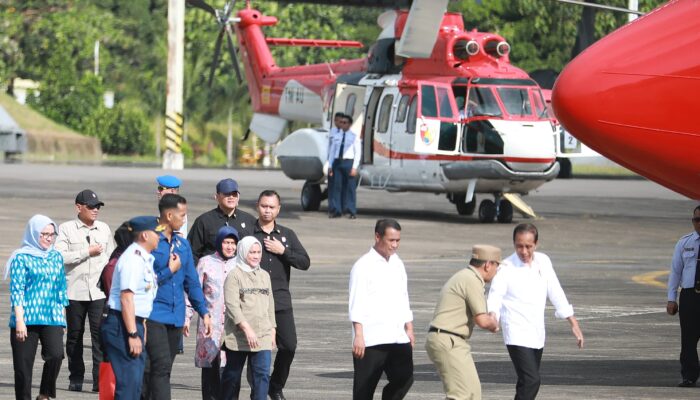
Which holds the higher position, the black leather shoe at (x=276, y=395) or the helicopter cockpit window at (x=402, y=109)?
the helicopter cockpit window at (x=402, y=109)

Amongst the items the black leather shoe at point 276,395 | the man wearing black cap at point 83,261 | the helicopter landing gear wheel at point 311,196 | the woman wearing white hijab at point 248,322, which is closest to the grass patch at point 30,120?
the helicopter landing gear wheel at point 311,196

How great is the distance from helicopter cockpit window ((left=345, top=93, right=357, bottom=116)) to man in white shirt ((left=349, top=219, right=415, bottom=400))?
21.7 meters

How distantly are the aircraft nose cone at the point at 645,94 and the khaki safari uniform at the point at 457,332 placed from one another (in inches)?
82.5

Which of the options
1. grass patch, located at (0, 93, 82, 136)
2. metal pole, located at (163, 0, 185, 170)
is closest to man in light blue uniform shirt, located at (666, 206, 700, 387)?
metal pole, located at (163, 0, 185, 170)

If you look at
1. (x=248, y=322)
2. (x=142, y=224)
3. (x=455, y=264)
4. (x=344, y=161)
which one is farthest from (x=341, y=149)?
(x=142, y=224)

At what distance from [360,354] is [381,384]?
2.89m

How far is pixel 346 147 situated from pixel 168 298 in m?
19.8

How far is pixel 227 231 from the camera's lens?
1142 centimetres

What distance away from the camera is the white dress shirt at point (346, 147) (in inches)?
1195

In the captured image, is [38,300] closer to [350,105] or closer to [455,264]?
[455,264]

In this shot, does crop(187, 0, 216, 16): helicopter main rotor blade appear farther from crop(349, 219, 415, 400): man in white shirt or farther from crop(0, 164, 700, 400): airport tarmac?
crop(349, 219, 415, 400): man in white shirt

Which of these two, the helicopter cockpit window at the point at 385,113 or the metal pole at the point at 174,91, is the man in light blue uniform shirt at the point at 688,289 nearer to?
the helicopter cockpit window at the point at 385,113

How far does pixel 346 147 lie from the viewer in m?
30.4

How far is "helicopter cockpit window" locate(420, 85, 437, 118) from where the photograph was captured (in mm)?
30078
